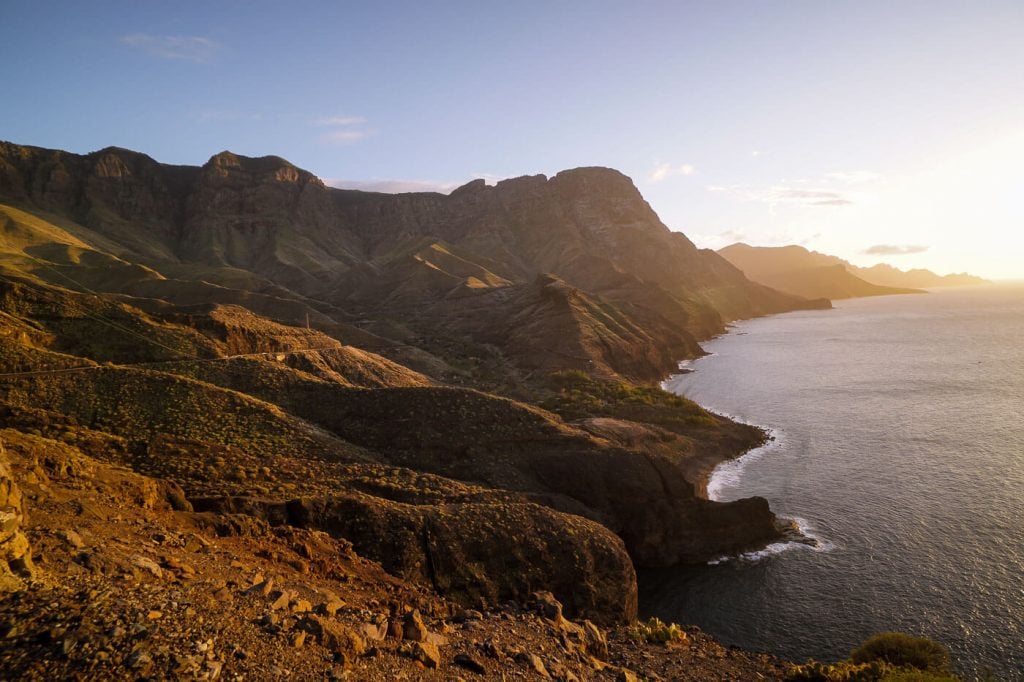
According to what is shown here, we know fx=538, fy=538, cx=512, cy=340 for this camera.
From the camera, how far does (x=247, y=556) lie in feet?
53.3

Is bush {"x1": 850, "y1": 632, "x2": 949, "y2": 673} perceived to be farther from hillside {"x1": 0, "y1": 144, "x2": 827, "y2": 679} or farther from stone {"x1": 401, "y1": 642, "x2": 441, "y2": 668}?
stone {"x1": 401, "y1": 642, "x2": 441, "y2": 668}

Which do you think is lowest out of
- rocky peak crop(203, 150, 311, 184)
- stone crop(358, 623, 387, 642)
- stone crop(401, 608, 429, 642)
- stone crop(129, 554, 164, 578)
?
stone crop(401, 608, 429, 642)

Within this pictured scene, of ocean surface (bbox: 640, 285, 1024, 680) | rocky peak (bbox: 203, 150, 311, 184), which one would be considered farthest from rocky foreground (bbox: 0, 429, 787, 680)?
rocky peak (bbox: 203, 150, 311, 184)

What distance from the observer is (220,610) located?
12102mm

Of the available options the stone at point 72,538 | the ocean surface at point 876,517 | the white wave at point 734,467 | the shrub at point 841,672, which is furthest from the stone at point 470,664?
the white wave at point 734,467

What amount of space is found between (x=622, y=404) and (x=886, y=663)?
4066 centimetres

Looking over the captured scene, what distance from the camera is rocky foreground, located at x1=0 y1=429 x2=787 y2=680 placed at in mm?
9883

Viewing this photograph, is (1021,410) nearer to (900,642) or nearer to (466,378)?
(900,642)

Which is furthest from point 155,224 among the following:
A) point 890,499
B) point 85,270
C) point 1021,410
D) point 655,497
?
point 1021,410

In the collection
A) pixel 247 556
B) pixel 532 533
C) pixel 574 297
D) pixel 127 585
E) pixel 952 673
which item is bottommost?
pixel 952 673

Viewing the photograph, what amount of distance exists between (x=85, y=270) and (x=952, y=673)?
356 ft

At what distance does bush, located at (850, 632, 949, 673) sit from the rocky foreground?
402 centimetres

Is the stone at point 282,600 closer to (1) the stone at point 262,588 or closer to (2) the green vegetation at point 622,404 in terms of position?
(1) the stone at point 262,588

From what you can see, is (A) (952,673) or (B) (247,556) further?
(A) (952,673)
